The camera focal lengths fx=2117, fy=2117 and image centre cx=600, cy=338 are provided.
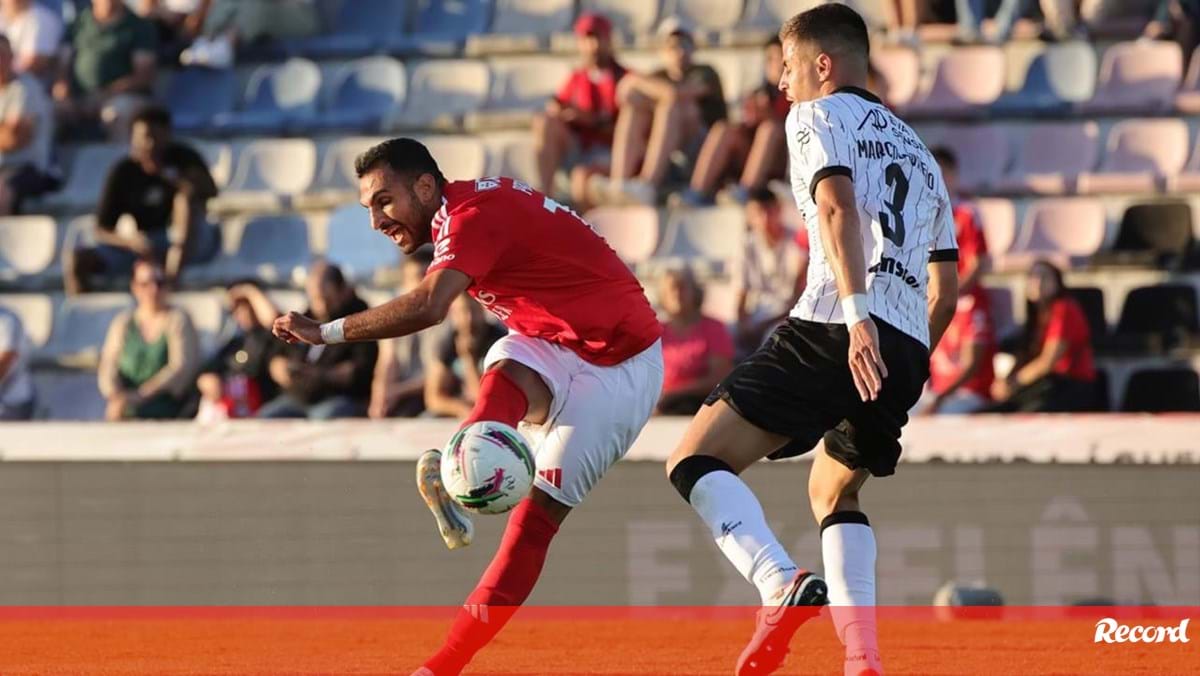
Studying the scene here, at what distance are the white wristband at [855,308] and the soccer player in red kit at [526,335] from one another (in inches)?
49.6

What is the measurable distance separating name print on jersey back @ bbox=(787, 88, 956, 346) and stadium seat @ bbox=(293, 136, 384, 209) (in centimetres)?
966

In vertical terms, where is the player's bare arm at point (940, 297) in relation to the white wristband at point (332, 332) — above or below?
above

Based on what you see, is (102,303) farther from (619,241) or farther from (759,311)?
(759,311)

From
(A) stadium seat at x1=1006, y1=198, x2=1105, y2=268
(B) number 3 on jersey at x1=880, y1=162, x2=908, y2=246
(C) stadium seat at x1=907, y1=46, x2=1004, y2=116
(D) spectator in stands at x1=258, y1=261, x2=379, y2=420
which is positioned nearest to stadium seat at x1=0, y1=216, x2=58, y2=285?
(D) spectator in stands at x1=258, y1=261, x2=379, y2=420

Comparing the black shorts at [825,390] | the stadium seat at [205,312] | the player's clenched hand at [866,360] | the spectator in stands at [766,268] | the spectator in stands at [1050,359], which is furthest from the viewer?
the stadium seat at [205,312]

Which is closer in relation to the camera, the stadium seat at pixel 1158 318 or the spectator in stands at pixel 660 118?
the stadium seat at pixel 1158 318

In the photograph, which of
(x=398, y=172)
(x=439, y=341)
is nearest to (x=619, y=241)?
(x=439, y=341)

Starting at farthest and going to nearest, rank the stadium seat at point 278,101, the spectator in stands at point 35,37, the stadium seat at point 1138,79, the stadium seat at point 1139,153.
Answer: the spectator in stands at point 35,37 < the stadium seat at point 278,101 < the stadium seat at point 1138,79 < the stadium seat at point 1139,153

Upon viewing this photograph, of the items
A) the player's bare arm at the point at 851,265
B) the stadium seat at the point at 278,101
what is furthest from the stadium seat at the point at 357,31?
the player's bare arm at the point at 851,265

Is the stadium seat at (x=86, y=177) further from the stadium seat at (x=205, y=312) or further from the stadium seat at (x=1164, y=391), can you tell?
the stadium seat at (x=1164, y=391)

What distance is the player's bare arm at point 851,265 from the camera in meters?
6.39

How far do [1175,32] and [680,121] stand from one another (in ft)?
12.2

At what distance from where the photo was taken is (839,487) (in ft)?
22.8

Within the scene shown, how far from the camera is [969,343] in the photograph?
12812 millimetres
